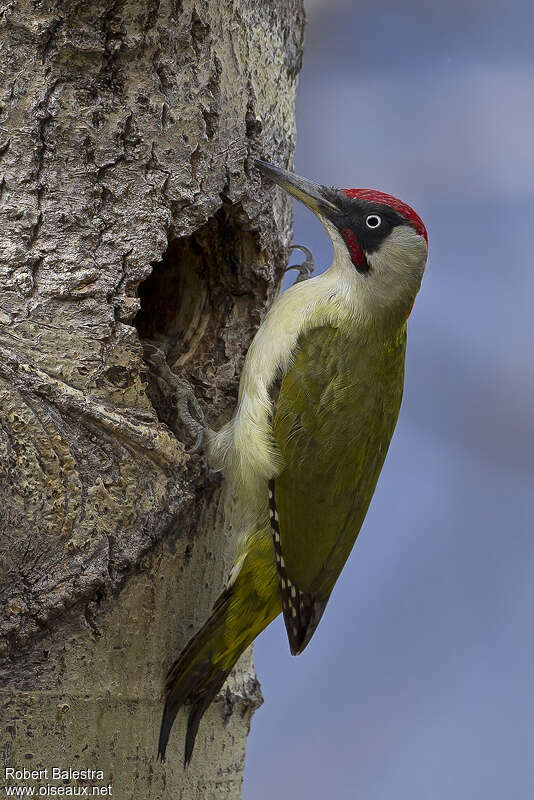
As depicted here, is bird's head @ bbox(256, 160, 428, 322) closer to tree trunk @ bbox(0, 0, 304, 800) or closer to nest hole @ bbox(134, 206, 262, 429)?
nest hole @ bbox(134, 206, 262, 429)

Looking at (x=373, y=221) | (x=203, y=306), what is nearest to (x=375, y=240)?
(x=373, y=221)

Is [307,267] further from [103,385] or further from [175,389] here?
[103,385]

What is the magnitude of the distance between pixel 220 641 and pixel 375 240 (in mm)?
1145

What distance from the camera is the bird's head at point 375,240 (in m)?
2.49

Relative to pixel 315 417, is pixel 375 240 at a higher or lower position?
higher

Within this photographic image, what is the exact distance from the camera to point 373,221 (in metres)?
2.51

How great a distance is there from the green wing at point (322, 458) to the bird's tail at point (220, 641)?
0.05 meters

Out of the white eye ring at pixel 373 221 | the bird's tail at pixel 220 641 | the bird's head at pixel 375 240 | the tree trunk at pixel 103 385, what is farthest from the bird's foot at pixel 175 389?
the white eye ring at pixel 373 221

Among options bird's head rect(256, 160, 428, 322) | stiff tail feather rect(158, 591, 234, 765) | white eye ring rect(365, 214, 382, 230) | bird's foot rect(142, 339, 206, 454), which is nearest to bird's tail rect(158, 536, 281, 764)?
stiff tail feather rect(158, 591, 234, 765)

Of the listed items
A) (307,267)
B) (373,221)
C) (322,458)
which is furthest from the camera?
(307,267)

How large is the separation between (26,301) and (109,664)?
0.76 metres

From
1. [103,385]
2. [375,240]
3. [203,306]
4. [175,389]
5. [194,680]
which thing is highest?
[375,240]

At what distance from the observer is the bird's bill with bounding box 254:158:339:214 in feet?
7.29

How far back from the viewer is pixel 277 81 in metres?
2.39
